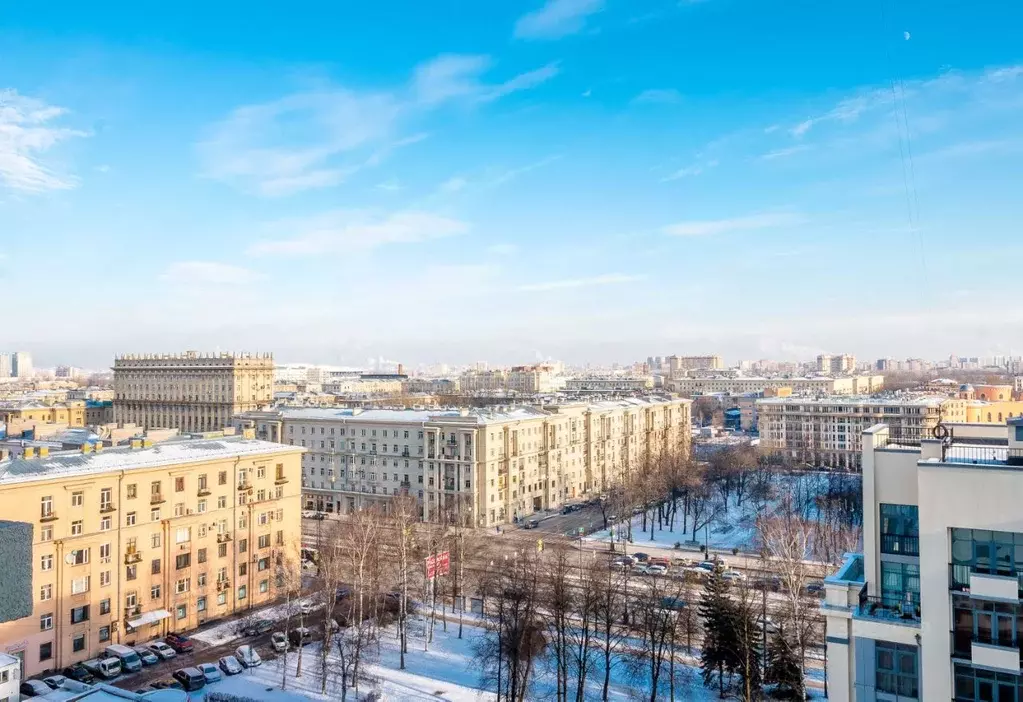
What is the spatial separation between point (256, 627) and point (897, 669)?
2176 cm

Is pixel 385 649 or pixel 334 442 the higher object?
pixel 334 442

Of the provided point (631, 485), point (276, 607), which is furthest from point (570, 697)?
point (631, 485)

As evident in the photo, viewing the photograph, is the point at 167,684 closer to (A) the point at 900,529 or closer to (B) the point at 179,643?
(B) the point at 179,643

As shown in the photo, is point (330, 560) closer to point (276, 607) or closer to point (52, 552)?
point (276, 607)

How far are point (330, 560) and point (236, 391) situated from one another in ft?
201

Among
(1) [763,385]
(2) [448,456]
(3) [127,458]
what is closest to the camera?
(3) [127,458]

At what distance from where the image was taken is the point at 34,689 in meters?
20.6

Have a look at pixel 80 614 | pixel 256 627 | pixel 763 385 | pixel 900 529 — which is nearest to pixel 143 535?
pixel 80 614

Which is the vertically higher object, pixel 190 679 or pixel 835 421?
pixel 835 421

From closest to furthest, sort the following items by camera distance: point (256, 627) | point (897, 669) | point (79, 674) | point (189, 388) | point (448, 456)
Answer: point (897, 669)
point (79, 674)
point (256, 627)
point (448, 456)
point (189, 388)

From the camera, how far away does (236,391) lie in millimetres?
82000

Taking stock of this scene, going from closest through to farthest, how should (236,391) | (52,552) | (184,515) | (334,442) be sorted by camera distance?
(52,552) → (184,515) → (334,442) → (236,391)

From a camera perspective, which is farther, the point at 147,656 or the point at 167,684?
the point at 147,656

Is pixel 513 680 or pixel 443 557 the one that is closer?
pixel 513 680
